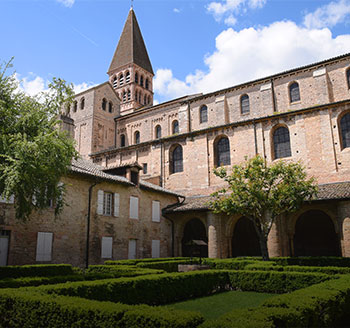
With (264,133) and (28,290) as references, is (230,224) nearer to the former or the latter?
(264,133)

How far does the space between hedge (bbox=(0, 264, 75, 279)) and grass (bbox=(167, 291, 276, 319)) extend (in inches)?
223

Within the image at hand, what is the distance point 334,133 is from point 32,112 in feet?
64.9

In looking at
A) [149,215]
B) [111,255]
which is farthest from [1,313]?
[149,215]

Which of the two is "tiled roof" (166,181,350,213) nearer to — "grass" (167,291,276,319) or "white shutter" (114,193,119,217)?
"white shutter" (114,193,119,217)

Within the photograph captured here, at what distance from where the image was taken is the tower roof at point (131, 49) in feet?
174

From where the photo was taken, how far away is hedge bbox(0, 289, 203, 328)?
4625 mm

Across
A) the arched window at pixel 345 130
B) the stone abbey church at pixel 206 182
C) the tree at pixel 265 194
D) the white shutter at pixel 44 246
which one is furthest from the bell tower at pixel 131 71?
the white shutter at pixel 44 246

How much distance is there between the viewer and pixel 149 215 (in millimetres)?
23422

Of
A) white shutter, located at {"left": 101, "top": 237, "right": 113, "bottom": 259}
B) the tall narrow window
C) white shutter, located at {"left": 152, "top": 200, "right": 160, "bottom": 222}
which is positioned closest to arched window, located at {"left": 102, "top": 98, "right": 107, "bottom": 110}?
the tall narrow window

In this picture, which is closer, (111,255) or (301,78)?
(111,255)

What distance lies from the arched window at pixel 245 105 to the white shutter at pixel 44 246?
21357mm

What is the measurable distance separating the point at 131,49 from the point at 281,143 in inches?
1396

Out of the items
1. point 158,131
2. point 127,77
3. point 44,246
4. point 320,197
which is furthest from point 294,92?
point 127,77

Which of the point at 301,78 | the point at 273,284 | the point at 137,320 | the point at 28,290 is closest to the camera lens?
the point at 137,320
